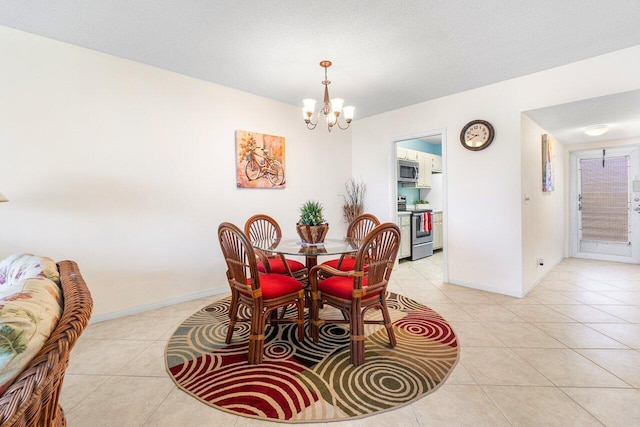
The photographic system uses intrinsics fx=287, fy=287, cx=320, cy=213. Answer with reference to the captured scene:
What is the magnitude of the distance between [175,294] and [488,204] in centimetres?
376

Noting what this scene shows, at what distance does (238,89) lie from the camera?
3.53 meters

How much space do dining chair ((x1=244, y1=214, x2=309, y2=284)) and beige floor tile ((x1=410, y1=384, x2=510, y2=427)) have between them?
4.47ft

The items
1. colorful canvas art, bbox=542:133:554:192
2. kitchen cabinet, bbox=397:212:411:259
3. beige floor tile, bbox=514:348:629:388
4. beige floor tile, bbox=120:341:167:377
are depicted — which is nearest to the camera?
beige floor tile, bbox=514:348:629:388

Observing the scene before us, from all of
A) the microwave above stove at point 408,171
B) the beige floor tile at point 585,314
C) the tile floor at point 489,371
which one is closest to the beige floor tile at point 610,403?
the tile floor at point 489,371

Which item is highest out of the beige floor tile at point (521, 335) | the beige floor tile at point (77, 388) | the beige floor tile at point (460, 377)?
the beige floor tile at point (77, 388)

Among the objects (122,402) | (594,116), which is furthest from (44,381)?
(594,116)

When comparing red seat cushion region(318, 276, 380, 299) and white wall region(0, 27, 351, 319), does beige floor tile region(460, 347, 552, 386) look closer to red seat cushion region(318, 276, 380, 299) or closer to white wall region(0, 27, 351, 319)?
red seat cushion region(318, 276, 380, 299)

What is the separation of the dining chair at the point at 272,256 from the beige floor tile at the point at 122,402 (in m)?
1.14

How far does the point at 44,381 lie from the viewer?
0.63m

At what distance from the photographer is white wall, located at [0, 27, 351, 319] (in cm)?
235

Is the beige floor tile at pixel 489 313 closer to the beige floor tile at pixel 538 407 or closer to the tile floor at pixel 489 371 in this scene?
the tile floor at pixel 489 371

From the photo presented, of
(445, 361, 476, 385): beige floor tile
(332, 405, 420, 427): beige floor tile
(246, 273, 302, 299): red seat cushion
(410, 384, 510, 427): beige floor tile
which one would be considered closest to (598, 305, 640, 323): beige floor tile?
(445, 361, 476, 385): beige floor tile

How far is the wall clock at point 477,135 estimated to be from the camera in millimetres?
3389

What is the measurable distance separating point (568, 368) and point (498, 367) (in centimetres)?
45
